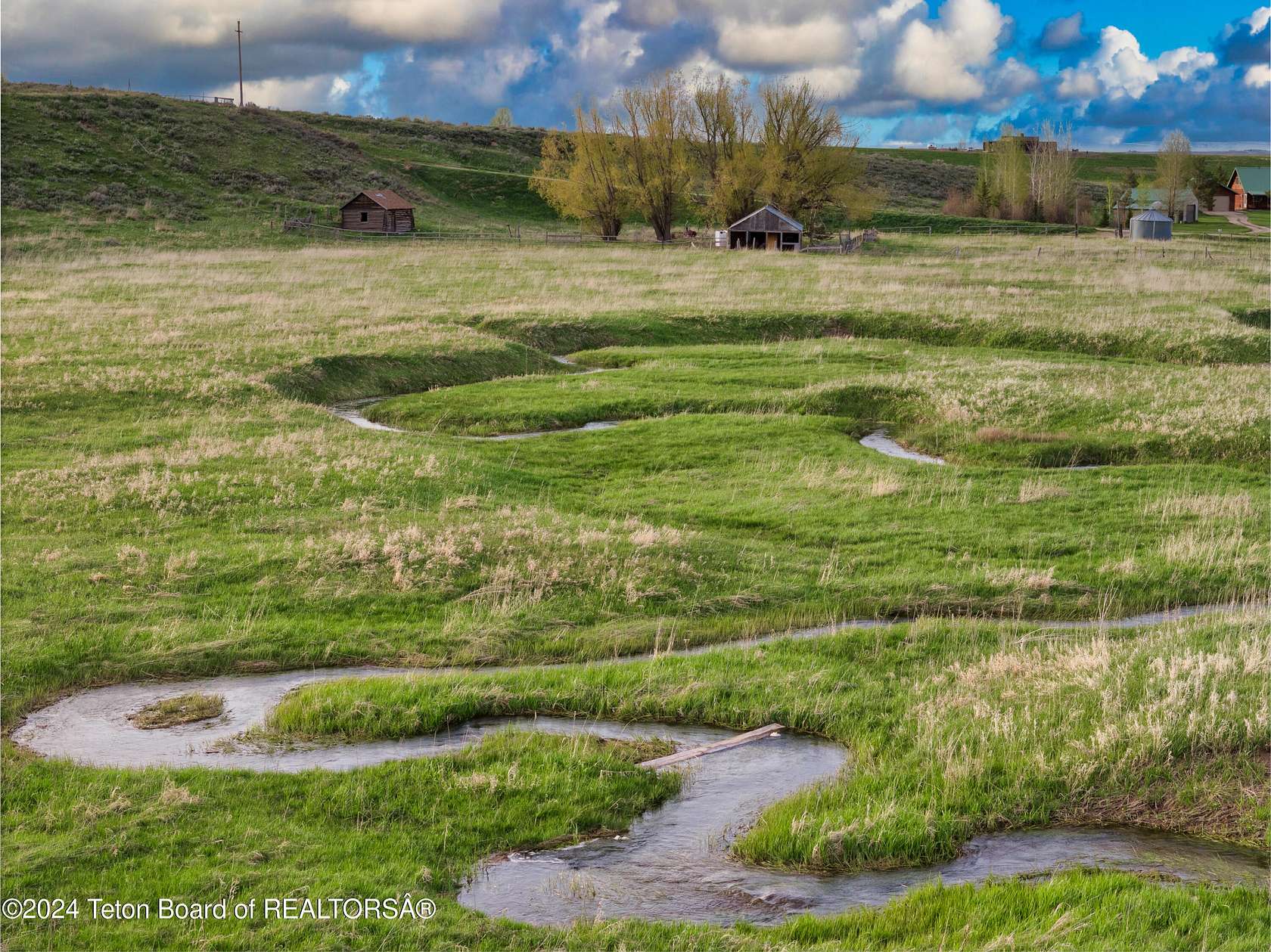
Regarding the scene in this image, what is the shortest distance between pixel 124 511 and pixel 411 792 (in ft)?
39.4

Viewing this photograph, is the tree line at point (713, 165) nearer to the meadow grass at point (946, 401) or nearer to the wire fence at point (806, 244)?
the wire fence at point (806, 244)

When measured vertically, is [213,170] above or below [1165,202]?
above

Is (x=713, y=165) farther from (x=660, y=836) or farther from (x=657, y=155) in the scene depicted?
(x=660, y=836)

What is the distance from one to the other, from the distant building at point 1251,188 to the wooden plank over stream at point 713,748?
523 feet

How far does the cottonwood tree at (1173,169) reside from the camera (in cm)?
12575

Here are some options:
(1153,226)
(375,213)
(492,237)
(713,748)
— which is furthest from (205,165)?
(713,748)

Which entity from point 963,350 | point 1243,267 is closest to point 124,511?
point 963,350

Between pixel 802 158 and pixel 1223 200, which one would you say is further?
pixel 1223 200

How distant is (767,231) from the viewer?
85875mm

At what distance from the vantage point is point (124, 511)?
19.8m

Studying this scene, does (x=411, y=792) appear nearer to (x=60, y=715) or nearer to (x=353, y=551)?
(x=60, y=715)

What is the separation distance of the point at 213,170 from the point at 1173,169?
107 m

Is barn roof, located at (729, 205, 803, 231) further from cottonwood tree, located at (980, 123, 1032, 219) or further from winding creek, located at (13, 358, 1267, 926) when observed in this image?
winding creek, located at (13, 358, 1267, 926)

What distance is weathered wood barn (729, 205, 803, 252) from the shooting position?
279 ft
